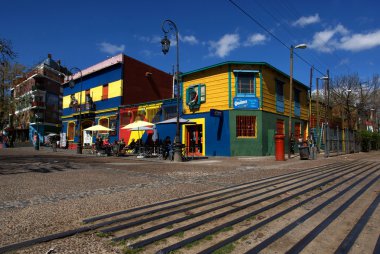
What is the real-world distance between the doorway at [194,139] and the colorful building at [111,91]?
8.44 meters

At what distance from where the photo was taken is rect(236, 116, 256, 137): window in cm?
1952

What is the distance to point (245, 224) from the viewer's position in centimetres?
405

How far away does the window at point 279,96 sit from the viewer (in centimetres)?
2204

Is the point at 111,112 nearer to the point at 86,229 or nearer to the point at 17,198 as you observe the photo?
the point at 17,198

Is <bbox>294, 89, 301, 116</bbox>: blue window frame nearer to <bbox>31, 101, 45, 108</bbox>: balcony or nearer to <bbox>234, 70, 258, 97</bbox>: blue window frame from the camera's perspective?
<bbox>234, 70, 258, 97</bbox>: blue window frame

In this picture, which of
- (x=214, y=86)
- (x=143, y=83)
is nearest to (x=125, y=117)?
(x=143, y=83)

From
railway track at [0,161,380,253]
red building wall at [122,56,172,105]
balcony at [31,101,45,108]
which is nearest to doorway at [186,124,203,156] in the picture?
red building wall at [122,56,172,105]

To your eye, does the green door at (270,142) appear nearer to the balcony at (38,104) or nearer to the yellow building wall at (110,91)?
the yellow building wall at (110,91)

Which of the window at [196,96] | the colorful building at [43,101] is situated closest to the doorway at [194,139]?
the window at [196,96]

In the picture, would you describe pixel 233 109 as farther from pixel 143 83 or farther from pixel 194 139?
pixel 143 83

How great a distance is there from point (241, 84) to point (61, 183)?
48.4ft

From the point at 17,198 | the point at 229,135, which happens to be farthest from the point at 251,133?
the point at 17,198

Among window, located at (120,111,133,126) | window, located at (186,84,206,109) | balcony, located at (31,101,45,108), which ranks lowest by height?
window, located at (120,111,133,126)

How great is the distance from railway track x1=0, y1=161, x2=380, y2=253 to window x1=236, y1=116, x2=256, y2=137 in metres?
13.3
